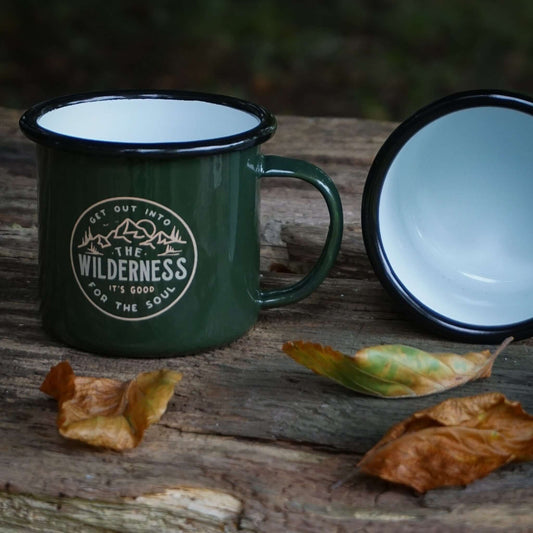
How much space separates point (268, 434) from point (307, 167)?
16.3 inches

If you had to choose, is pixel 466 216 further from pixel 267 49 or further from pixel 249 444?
pixel 267 49

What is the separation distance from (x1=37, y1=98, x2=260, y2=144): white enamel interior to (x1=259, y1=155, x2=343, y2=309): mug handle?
10 cm

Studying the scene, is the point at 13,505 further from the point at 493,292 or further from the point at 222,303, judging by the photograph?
the point at 493,292

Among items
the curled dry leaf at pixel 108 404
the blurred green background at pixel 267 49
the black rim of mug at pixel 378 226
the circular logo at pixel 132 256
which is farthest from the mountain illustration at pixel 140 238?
the blurred green background at pixel 267 49

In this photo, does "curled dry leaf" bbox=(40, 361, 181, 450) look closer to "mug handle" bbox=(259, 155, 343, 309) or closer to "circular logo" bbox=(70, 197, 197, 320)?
"circular logo" bbox=(70, 197, 197, 320)

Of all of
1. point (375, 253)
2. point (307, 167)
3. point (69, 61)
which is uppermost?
point (307, 167)

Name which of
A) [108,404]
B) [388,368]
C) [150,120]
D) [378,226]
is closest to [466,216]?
[378,226]

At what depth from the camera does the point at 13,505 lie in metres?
1.02

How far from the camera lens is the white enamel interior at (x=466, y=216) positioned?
1427 millimetres

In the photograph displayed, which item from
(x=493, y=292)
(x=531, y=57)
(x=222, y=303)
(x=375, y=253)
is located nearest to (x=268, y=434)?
(x=222, y=303)

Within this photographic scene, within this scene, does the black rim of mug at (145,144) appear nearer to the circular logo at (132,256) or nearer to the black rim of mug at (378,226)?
the circular logo at (132,256)

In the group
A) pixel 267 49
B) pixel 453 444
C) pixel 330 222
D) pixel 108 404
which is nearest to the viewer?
pixel 453 444

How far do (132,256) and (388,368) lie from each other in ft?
1.17

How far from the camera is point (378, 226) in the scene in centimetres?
140
